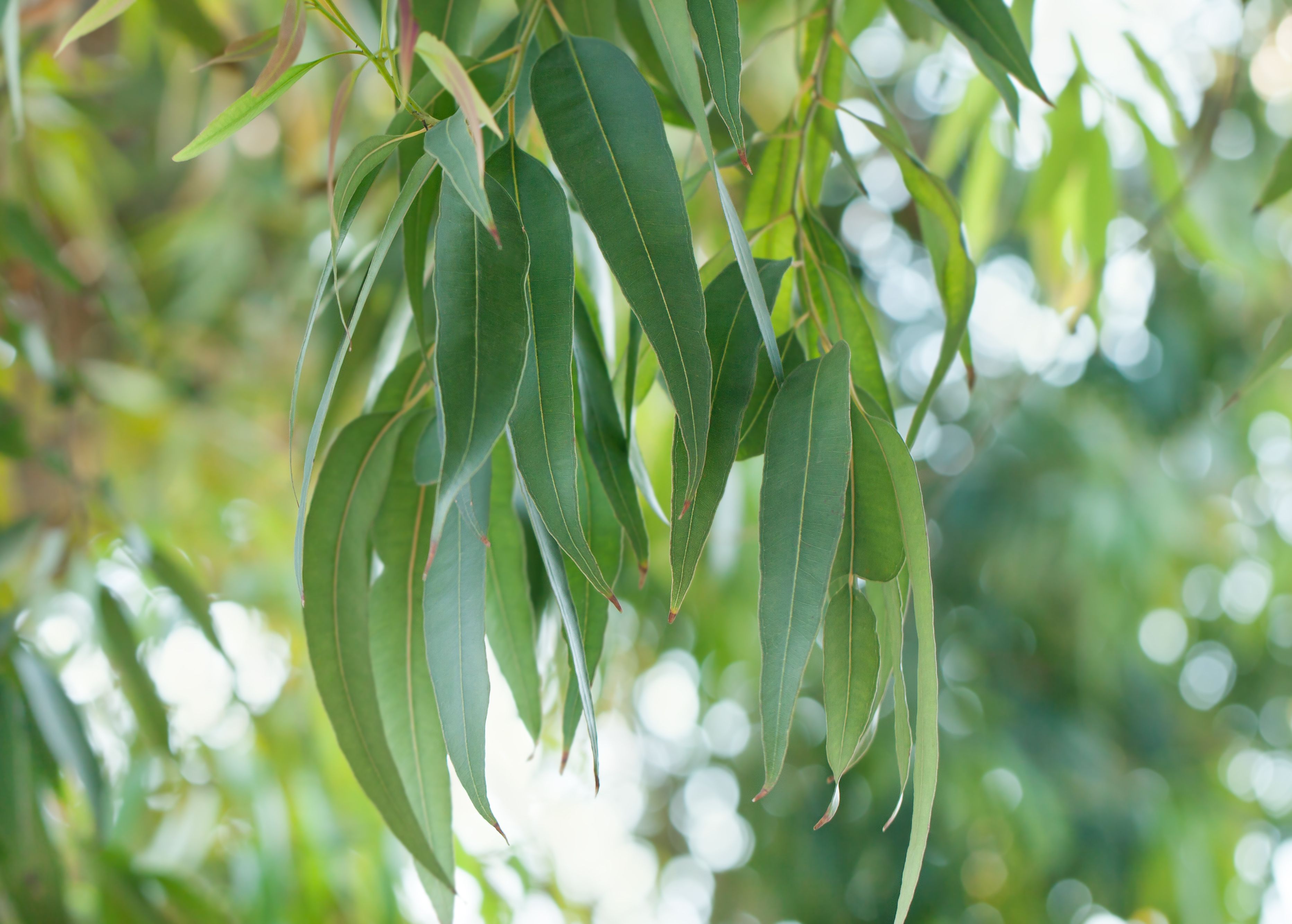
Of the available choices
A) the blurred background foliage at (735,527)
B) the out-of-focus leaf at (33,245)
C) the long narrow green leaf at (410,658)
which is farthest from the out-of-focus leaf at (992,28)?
the out-of-focus leaf at (33,245)

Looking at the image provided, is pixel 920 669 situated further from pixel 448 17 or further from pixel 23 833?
pixel 23 833

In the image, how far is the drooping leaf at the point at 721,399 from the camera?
0.76 feet

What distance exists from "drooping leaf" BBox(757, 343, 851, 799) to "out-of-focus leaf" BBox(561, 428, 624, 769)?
47mm

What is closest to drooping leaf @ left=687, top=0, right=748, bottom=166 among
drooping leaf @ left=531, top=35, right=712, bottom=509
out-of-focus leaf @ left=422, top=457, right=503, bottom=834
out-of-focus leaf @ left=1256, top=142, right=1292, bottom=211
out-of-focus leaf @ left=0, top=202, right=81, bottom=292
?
drooping leaf @ left=531, top=35, right=712, bottom=509

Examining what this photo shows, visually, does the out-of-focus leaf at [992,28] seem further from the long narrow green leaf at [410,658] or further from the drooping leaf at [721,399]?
the long narrow green leaf at [410,658]

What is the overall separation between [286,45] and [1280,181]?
0.41 m

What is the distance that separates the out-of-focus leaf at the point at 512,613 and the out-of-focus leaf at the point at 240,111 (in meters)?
0.14

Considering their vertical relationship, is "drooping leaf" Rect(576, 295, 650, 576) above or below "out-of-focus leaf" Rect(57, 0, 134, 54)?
below

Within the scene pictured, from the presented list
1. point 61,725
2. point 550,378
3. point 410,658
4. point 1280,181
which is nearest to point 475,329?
point 550,378

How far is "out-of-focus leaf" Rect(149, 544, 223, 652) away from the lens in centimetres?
60

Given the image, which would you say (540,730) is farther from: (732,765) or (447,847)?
(732,765)

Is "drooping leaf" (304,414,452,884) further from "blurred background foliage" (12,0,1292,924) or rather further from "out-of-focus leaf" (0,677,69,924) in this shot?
"out-of-focus leaf" (0,677,69,924)

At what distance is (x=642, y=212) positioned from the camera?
0.23m

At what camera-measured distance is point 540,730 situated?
0.32 meters
